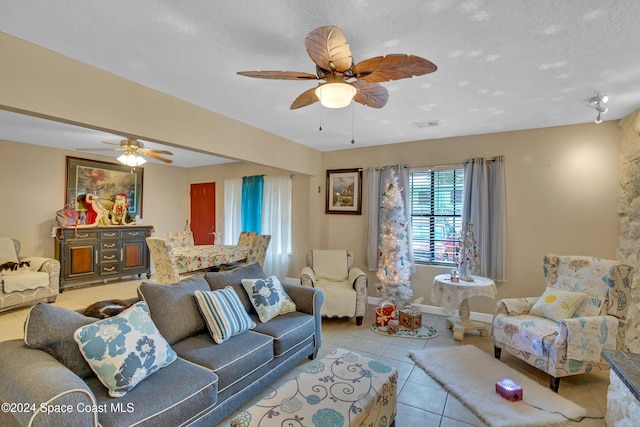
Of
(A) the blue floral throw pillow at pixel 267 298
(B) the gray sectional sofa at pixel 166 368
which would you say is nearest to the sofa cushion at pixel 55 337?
(B) the gray sectional sofa at pixel 166 368

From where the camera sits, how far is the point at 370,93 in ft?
6.89

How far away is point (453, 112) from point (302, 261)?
11.0 ft

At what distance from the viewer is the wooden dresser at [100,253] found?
16.7 feet

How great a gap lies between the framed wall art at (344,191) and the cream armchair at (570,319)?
2.56m

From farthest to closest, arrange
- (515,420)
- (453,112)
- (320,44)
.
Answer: (453,112) < (515,420) < (320,44)

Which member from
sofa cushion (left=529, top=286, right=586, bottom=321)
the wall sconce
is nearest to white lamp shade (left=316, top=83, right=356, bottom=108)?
the wall sconce

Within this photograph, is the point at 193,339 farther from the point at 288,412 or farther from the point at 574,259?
the point at 574,259

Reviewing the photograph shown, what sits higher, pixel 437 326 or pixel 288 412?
pixel 288 412

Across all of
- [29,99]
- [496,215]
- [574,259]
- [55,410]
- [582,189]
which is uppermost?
[29,99]

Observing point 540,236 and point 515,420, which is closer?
point 515,420

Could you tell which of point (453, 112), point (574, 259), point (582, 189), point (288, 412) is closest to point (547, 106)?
point (453, 112)

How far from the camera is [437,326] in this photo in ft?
12.7

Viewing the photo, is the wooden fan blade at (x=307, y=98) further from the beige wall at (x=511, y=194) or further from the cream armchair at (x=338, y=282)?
the beige wall at (x=511, y=194)

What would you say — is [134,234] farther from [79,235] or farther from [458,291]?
[458,291]
